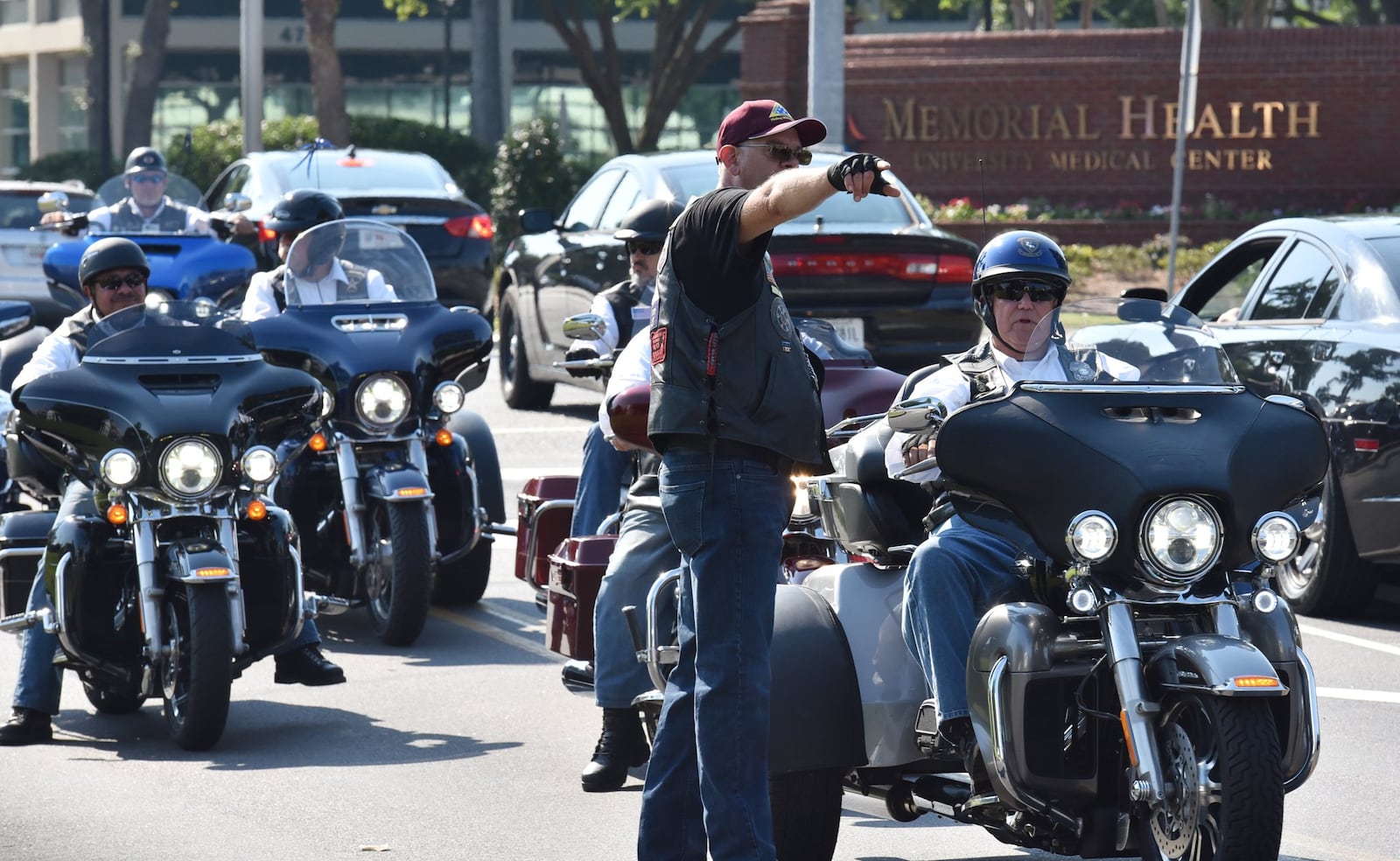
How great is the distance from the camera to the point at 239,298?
12.6 meters

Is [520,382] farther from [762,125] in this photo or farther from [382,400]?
[762,125]

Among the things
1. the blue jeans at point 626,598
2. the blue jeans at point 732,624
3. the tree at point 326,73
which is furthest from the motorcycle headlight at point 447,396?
the tree at point 326,73

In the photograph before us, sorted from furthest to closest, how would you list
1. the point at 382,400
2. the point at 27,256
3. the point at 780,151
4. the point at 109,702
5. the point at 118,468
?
1. the point at 27,256
2. the point at 382,400
3. the point at 109,702
4. the point at 118,468
5. the point at 780,151

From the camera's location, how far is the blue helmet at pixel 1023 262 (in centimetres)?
580

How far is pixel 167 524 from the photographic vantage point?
743 cm

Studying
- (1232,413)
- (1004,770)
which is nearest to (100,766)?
(1004,770)

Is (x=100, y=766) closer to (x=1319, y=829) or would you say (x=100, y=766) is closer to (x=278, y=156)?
(x=1319, y=829)


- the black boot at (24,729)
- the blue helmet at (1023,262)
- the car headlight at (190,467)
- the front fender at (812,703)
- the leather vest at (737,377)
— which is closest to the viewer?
the leather vest at (737,377)

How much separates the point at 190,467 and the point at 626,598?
5.50 ft

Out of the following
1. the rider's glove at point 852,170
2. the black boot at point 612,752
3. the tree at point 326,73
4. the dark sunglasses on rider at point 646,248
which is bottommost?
the black boot at point 612,752

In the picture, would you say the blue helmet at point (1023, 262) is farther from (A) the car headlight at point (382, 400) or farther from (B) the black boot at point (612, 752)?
(A) the car headlight at point (382, 400)

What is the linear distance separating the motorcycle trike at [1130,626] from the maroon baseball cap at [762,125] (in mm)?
656

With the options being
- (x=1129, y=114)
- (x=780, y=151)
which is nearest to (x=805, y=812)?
(x=780, y=151)

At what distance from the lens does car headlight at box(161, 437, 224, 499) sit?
290 inches
